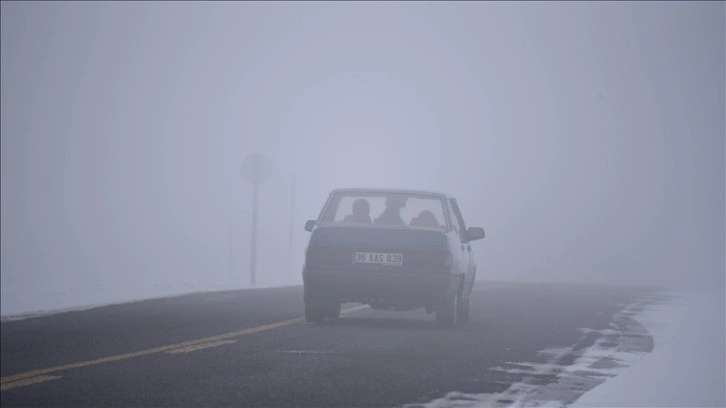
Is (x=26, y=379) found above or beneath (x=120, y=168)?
beneath

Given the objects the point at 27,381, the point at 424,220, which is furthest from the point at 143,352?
the point at 424,220

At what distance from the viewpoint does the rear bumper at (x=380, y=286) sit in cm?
1533

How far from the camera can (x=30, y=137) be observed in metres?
180

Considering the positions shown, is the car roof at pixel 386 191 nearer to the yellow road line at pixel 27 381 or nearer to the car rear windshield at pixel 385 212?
the car rear windshield at pixel 385 212

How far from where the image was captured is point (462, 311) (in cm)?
1662

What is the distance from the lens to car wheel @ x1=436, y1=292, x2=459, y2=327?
15719 millimetres

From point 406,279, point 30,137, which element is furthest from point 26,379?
point 30,137

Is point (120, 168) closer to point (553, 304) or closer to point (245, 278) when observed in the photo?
point (245, 278)

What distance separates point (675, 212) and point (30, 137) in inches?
3940

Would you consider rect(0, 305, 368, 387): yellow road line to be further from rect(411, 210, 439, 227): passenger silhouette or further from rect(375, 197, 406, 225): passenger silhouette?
rect(411, 210, 439, 227): passenger silhouette

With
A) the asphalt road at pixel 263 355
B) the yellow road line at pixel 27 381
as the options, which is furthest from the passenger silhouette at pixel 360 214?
the yellow road line at pixel 27 381

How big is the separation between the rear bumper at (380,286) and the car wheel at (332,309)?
1.79ft

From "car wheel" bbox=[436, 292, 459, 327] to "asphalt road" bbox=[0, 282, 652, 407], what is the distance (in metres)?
0.13

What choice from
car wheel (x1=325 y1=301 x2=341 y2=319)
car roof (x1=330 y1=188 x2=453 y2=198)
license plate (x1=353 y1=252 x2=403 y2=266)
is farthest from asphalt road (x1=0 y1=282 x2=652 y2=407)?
car roof (x1=330 y1=188 x2=453 y2=198)
